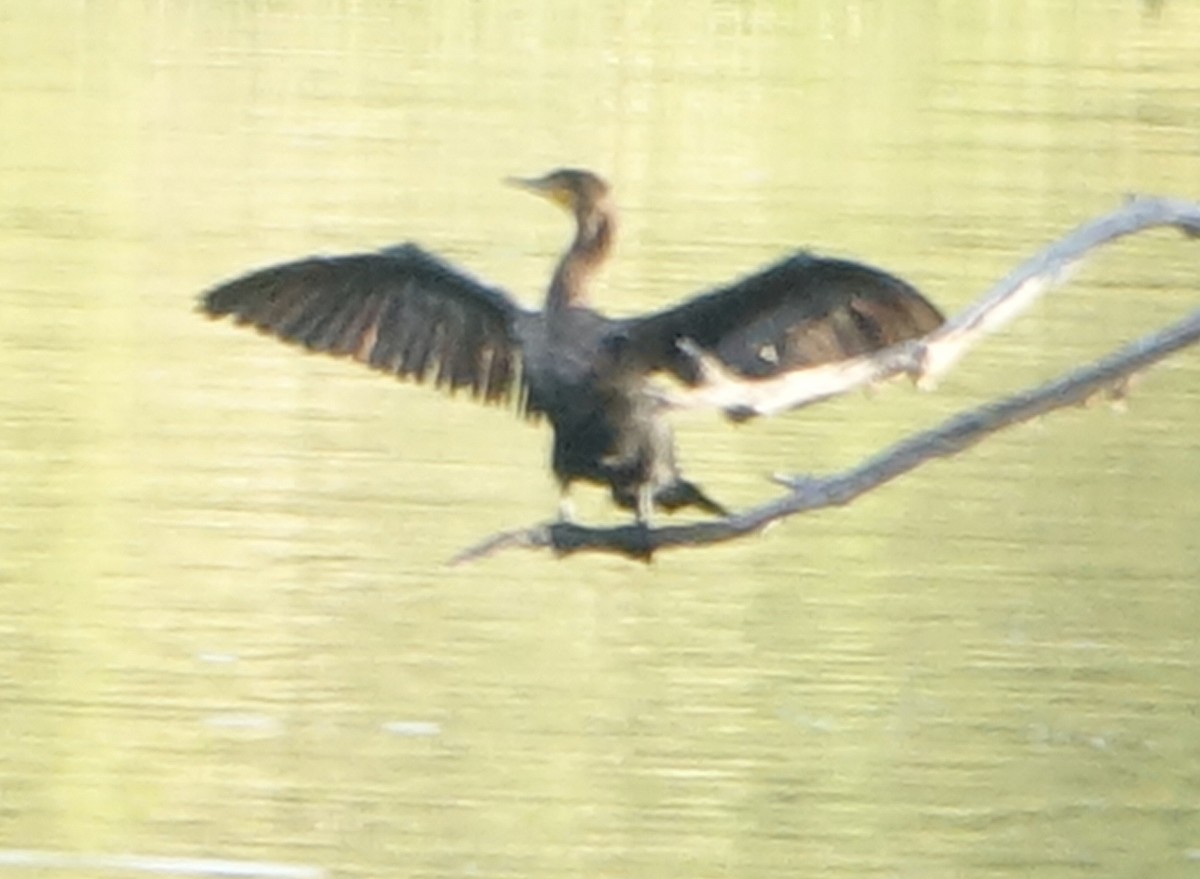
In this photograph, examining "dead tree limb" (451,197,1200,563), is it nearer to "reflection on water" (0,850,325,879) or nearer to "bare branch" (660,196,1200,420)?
"bare branch" (660,196,1200,420)

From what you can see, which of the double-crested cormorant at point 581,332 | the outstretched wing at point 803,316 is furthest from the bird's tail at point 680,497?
the outstretched wing at point 803,316

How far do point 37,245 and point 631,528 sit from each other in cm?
563

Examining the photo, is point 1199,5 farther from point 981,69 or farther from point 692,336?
point 692,336

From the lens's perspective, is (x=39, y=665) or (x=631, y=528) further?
(x=39, y=665)

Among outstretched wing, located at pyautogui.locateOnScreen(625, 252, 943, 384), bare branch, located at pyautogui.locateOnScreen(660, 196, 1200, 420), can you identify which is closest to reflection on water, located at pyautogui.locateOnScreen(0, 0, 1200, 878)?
outstretched wing, located at pyautogui.locateOnScreen(625, 252, 943, 384)

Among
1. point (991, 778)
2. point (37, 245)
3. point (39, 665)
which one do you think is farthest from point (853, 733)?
point (37, 245)

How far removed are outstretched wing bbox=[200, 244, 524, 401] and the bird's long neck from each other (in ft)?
0.30

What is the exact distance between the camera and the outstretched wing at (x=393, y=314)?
4.77 m

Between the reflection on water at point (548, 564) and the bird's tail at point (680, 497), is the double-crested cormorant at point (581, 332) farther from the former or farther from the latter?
the reflection on water at point (548, 564)

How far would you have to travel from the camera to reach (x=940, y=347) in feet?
12.1

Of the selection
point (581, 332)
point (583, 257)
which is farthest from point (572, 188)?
point (581, 332)

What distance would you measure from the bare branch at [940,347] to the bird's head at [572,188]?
1.27m

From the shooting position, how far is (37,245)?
953 centimetres

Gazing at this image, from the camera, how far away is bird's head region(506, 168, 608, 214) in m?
5.07
